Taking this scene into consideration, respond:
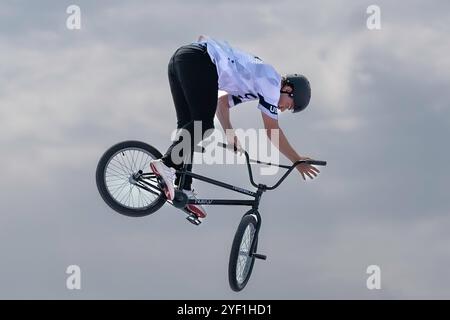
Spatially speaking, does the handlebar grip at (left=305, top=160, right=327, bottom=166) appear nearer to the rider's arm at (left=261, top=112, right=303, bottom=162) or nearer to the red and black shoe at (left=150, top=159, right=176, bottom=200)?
the rider's arm at (left=261, top=112, right=303, bottom=162)

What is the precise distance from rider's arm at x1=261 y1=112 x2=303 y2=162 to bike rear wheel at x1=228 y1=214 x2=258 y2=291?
1409mm

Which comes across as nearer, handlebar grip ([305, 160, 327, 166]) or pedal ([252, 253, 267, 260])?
handlebar grip ([305, 160, 327, 166])

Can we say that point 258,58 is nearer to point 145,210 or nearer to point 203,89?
point 203,89

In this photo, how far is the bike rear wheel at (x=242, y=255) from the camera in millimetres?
20016

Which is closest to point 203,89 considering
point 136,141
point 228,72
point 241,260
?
point 228,72

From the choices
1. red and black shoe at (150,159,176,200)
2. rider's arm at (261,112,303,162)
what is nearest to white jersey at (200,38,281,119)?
rider's arm at (261,112,303,162)

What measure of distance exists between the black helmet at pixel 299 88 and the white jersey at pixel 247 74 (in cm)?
33

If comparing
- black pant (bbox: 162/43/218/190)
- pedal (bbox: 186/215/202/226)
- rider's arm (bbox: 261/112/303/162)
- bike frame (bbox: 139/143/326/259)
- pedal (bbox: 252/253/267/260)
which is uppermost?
black pant (bbox: 162/43/218/190)

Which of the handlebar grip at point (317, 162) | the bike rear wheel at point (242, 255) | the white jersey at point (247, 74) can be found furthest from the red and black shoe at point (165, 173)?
the handlebar grip at point (317, 162)

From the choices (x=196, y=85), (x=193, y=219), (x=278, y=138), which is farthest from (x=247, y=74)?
(x=193, y=219)

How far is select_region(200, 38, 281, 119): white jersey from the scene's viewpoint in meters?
19.8

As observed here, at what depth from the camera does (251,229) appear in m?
20.8

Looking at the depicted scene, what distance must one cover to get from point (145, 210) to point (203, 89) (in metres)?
2.77

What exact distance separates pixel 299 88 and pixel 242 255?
325 centimetres
